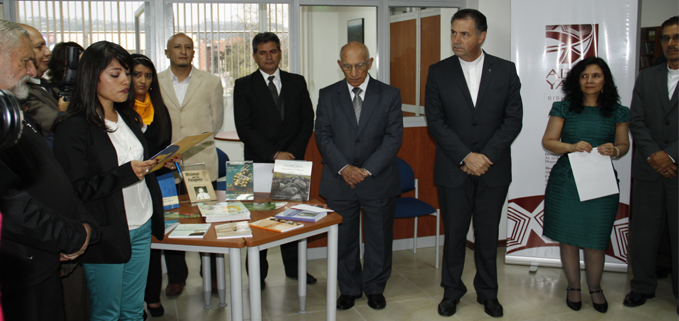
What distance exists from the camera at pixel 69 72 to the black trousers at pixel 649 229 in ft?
12.0

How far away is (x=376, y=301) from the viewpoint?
3301 mm

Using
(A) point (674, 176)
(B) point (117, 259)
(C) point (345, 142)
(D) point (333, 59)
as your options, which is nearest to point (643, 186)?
(A) point (674, 176)

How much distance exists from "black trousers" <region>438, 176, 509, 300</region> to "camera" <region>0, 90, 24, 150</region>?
8.94 feet

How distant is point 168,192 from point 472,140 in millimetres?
1857

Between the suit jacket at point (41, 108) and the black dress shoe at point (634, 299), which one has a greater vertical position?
the suit jacket at point (41, 108)

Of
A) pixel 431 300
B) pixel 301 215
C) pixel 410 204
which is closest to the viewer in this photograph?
→ pixel 301 215

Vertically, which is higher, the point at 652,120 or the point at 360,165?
the point at 652,120

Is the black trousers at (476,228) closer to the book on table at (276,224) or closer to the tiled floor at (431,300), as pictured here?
the tiled floor at (431,300)

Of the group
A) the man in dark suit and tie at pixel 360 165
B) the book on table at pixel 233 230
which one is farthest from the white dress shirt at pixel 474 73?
the book on table at pixel 233 230

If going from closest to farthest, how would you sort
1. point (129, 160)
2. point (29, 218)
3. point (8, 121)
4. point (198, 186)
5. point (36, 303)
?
point (8, 121), point (29, 218), point (36, 303), point (129, 160), point (198, 186)

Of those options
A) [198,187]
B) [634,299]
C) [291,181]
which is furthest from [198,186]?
[634,299]

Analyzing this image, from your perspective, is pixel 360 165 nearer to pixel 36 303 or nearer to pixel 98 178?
pixel 98 178

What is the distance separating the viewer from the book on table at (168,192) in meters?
2.74

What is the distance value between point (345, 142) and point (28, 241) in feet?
6.77
